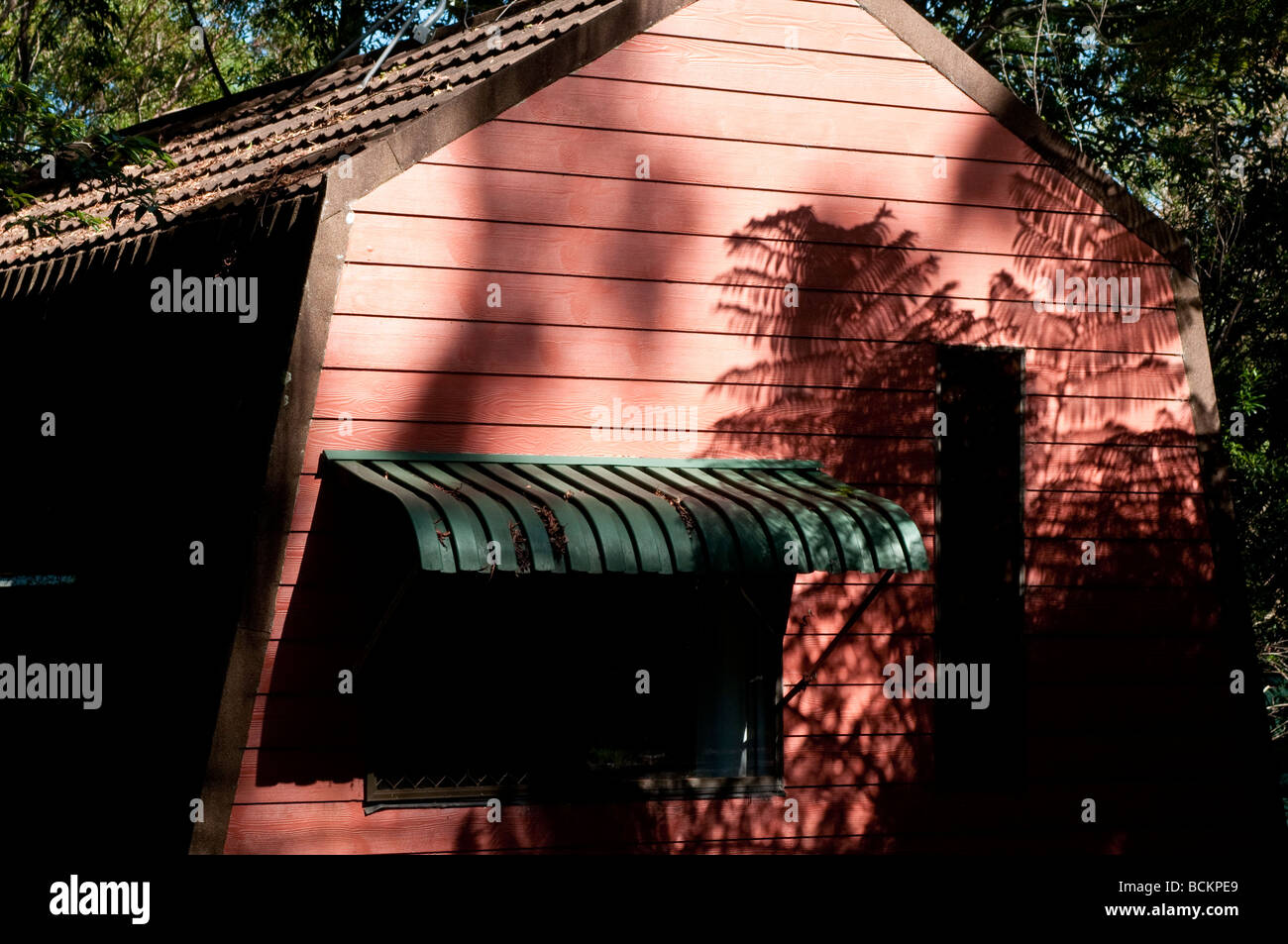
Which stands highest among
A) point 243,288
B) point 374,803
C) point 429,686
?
point 243,288

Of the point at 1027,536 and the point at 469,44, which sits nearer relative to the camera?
the point at 1027,536

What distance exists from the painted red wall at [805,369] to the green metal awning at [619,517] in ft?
0.95

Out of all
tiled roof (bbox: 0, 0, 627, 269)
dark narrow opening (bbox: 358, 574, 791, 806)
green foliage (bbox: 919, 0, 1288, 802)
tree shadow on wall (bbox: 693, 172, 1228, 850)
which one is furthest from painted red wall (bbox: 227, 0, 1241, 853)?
green foliage (bbox: 919, 0, 1288, 802)

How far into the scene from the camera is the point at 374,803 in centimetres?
658

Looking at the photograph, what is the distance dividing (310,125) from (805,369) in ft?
10.9

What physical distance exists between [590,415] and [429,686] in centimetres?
160

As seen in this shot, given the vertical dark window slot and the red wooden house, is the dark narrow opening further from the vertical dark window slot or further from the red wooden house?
the vertical dark window slot

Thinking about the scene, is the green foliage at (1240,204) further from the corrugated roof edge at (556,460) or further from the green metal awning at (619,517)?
the green metal awning at (619,517)

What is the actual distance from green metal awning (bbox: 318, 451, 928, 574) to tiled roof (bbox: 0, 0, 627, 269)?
1655mm

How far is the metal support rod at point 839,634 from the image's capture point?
712cm

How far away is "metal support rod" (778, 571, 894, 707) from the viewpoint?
712 cm

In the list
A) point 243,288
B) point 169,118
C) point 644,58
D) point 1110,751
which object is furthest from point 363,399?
point 169,118

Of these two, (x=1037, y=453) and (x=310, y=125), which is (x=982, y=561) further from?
(x=310, y=125)
